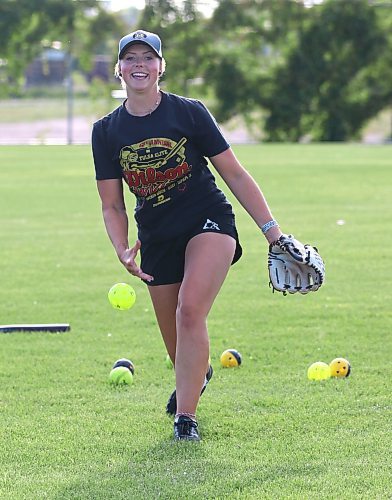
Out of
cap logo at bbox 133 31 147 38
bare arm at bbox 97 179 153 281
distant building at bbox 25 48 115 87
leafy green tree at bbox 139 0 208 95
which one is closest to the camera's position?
cap logo at bbox 133 31 147 38

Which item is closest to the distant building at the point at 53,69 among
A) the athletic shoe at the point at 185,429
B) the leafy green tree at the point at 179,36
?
the leafy green tree at the point at 179,36

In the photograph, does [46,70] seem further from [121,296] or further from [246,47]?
[121,296]

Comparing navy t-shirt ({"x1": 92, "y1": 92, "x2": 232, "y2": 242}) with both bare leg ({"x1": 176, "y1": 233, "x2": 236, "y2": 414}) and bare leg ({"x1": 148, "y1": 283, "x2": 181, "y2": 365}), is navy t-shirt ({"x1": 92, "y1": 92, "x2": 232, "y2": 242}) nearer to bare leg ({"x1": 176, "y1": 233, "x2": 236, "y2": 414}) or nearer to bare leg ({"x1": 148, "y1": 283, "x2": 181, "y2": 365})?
bare leg ({"x1": 176, "y1": 233, "x2": 236, "y2": 414})

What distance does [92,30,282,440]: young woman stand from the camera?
578 centimetres

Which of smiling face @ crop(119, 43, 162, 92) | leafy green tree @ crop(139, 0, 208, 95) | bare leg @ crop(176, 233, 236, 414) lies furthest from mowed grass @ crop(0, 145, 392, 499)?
leafy green tree @ crop(139, 0, 208, 95)

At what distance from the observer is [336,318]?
9250mm

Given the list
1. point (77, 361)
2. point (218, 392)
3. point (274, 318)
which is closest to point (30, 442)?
point (218, 392)

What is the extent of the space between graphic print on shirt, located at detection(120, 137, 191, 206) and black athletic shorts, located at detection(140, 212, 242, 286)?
236 millimetres

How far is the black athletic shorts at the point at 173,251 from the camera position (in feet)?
19.5

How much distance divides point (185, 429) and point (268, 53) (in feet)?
135

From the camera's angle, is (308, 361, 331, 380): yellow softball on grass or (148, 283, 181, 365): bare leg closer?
(148, 283, 181, 365): bare leg

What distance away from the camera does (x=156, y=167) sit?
19.1 ft

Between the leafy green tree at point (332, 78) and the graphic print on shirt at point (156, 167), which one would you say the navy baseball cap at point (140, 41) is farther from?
the leafy green tree at point (332, 78)

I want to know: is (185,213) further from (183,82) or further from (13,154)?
(183,82)
